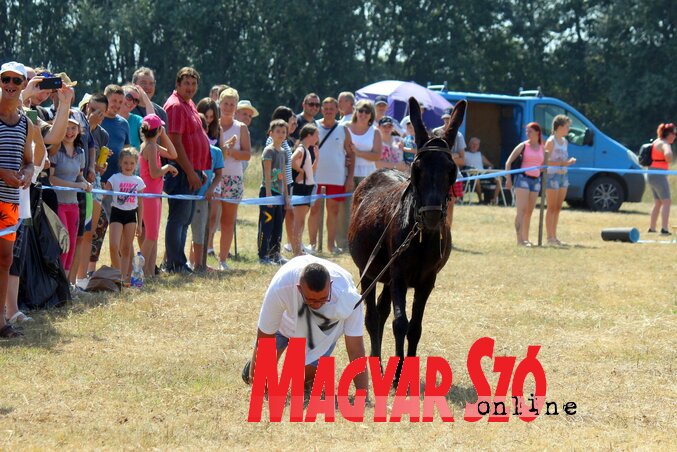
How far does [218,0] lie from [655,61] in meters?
23.4

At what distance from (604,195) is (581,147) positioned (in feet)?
5.19

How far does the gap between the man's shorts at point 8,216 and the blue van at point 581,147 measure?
18.4 meters

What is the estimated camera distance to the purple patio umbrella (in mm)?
29355

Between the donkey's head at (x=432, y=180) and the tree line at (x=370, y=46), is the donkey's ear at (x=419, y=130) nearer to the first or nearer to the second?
the donkey's head at (x=432, y=180)

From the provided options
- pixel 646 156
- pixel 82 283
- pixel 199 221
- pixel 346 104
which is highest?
pixel 346 104

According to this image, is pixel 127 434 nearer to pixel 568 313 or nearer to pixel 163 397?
pixel 163 397

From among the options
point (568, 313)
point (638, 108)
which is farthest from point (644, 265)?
point (638, 108)

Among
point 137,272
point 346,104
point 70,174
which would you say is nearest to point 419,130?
point 70,174

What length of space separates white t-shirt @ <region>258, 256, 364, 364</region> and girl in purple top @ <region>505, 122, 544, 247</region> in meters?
11.3

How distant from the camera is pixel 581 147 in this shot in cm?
2848

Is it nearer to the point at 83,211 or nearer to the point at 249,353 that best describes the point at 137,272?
the point at 83,211

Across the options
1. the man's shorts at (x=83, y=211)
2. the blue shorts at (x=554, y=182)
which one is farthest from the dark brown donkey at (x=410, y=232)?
the blue shorts at (x=554, y=182)

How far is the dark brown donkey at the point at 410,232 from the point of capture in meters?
7.64

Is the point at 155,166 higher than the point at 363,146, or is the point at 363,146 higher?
the point at 363,146
